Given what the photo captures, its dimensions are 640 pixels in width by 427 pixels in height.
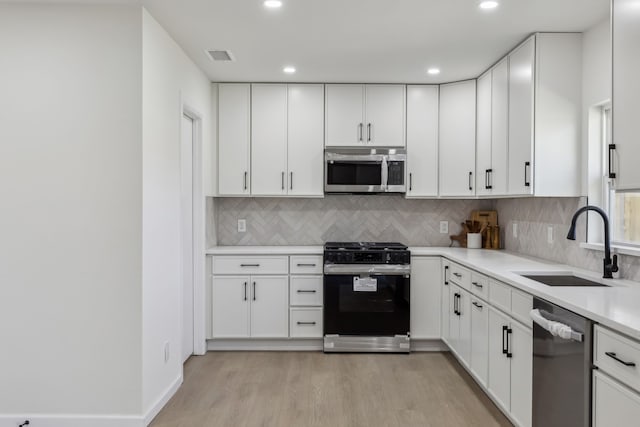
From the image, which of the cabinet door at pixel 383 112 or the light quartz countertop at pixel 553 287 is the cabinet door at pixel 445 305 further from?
the cabinet door at pixel 383 112

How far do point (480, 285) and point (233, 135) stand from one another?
2583mm

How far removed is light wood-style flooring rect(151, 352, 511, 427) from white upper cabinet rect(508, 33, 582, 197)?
1536 millimetres

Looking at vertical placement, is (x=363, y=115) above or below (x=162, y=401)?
above

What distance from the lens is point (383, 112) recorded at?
4.45 meters

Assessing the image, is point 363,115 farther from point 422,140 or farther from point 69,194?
point 69,194

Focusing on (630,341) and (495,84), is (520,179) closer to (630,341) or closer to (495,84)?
(495,84)

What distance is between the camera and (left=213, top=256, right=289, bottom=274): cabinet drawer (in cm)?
421

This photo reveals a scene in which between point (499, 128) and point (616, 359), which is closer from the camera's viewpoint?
point (616, 359)

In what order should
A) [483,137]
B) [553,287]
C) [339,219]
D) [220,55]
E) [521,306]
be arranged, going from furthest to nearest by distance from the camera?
[339,219] → [483,137] → [220,55] → [521,306] → [553,287]

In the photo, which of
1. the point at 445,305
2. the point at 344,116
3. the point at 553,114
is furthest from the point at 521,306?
the point at 344,116

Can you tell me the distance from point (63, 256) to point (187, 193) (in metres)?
1.40

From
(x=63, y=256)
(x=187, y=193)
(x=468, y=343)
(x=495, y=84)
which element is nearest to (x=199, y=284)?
(x=187, y=193)

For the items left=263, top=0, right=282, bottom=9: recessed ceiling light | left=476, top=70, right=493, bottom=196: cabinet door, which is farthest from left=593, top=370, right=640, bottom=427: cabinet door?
left=263, top=0, right=282, bottom=9: recessed ceiling light

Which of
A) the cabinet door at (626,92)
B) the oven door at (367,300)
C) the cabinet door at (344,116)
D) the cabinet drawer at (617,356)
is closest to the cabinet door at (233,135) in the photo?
the cabinet door at (344,116)
